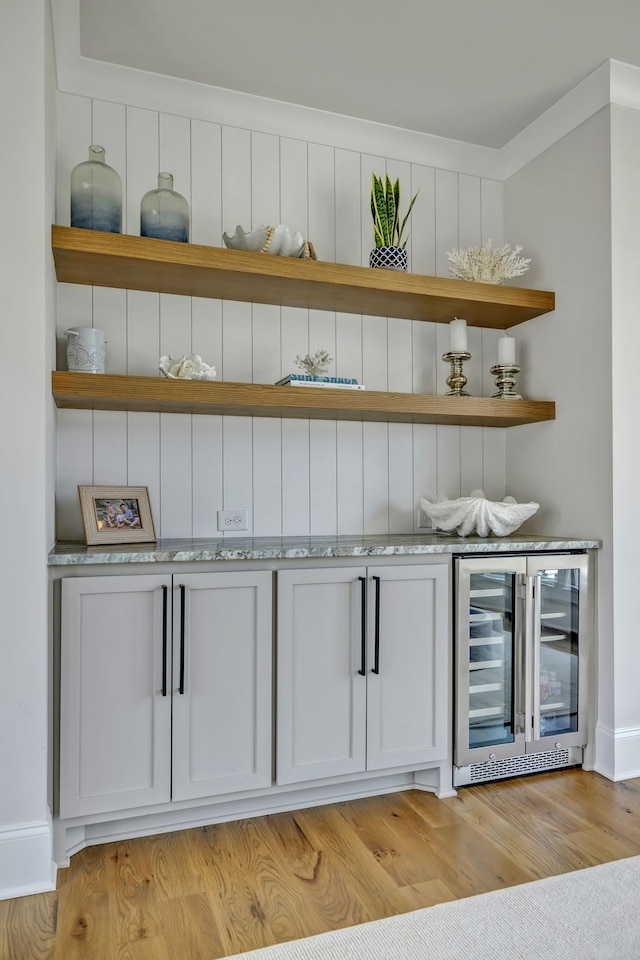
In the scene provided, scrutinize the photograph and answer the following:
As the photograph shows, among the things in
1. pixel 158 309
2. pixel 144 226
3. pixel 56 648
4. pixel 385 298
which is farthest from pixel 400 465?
pixel 56 648

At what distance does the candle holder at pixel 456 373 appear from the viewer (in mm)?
2855

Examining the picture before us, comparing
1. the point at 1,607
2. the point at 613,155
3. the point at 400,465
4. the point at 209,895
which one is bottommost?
the point at 209,895

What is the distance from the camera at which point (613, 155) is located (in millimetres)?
2553

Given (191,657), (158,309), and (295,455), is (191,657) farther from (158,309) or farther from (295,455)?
(158,309)

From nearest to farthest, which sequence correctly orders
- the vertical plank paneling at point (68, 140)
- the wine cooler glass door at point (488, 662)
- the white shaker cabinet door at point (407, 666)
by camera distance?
the white shaker cabinet door at point (407, 666)
the wine cooler glass door at point (488, 662)
the vertical plank paneling at point (68, 140)

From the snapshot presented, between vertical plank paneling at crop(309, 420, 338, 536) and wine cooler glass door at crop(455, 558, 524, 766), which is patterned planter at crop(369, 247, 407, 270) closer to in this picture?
vertical plank paneling at crop(309, 420, 338, 536)

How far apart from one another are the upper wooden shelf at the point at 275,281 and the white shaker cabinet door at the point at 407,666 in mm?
1122

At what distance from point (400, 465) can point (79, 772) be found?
1767mm

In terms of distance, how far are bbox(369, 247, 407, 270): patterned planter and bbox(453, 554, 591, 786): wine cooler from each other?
121 cm

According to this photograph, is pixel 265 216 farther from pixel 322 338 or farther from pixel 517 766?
pixel 517 766

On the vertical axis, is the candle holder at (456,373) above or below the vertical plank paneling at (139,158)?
below

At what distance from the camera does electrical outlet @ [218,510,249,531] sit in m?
2.62

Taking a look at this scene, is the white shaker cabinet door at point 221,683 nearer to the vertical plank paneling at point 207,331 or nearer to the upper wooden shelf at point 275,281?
the vertical plank paneling at point 207,331

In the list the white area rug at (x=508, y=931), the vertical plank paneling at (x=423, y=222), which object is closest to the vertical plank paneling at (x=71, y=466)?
the white area rug at (x=508, y=931)
